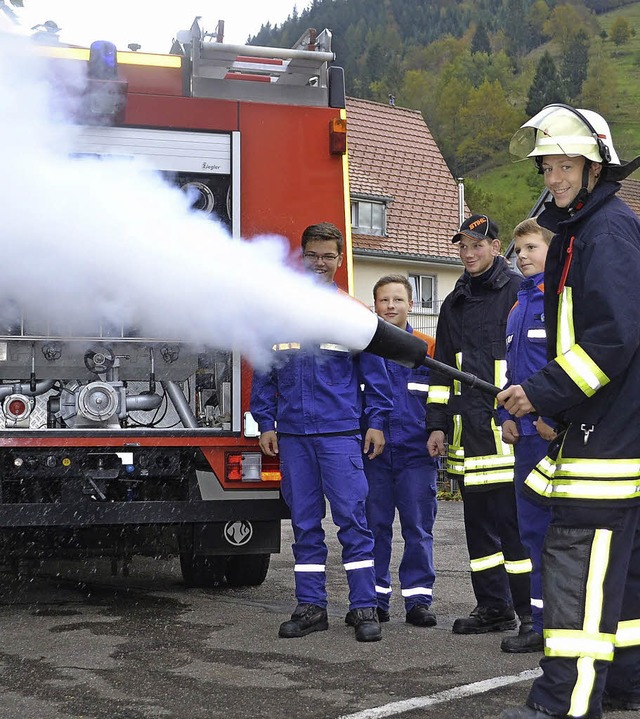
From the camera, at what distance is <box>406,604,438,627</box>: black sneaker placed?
18.4ft

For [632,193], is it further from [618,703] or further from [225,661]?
[618,703]

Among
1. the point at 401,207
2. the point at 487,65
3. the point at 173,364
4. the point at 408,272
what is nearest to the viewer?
the point at 173,364

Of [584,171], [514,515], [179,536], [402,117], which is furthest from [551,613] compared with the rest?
[402,117]

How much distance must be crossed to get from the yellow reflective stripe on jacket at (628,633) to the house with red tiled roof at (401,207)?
85.5ft

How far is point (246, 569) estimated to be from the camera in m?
6.81

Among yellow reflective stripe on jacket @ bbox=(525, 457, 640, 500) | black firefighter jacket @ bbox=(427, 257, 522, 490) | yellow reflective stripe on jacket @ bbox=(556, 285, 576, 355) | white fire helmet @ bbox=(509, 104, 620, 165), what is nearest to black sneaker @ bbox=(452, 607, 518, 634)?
black firefighter jacket @ bbox=(427, 257, 522, 490)

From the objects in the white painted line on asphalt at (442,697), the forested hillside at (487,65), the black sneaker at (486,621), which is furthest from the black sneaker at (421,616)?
the forested hillside at (487,65)

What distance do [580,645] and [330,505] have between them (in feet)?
6.75

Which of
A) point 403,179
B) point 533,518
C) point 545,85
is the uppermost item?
point 545,85

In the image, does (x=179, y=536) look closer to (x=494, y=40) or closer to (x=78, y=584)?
(x=78, y=584)

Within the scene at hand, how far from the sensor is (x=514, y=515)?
5480 mm

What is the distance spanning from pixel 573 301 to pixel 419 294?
28.3 metres

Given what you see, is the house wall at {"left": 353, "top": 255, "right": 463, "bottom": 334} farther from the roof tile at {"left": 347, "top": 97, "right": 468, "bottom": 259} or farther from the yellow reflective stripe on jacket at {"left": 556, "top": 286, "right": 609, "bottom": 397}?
the yellow reflective stripe on jacket at {"left": 556, "top": 286, "right": 609, "bottom": 397}

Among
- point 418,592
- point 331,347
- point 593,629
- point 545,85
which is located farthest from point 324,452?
point 545,85
